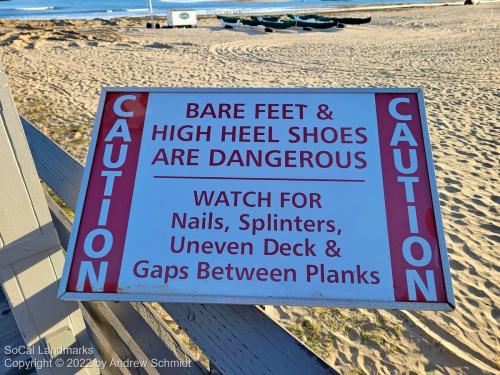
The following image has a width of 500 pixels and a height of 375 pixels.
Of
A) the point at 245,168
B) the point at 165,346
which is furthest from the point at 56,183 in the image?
the point at 245,168

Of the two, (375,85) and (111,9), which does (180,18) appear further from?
(111,9)

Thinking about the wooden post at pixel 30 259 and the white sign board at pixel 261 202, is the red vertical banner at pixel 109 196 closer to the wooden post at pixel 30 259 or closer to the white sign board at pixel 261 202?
the white sign board at pixel 261 202

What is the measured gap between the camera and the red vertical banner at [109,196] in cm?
113

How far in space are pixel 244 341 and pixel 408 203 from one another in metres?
0.65

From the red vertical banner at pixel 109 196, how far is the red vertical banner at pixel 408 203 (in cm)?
84

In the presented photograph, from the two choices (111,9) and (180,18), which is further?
(111,9)

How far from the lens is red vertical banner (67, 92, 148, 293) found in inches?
44.6

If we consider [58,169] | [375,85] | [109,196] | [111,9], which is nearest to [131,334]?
[109,196]

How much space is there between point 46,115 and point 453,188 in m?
7.34

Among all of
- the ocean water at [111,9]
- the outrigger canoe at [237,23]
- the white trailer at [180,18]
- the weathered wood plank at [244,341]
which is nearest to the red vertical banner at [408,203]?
the weathered wood plank at [244,341]

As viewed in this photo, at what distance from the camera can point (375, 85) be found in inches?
367

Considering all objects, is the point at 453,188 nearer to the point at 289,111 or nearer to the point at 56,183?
the point at 289,111

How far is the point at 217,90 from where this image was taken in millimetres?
1352

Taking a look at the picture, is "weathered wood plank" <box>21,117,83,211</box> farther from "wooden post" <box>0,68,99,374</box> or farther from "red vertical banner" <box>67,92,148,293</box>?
"red vertical banner" <box>67,92,148,293</box>
